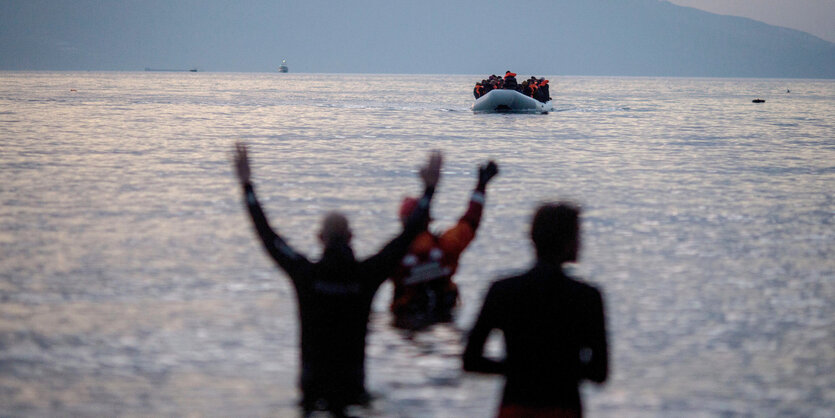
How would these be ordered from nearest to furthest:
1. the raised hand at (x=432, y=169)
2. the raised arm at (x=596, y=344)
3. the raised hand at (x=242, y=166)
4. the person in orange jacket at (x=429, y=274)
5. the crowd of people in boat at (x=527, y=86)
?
the raised arm at (x=596, y=344) → the raised hand at (x=432, y=169) → the raised hand at (x=242, y=166) → the person in orange jacket at (x=429, y=274) → the crowd of people in boat at (x=527, y=86)

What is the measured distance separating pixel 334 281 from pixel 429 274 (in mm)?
2838

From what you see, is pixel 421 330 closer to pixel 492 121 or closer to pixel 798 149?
pixel 798 149

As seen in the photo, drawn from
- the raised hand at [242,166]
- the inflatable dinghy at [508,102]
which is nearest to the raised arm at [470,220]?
the raised hand at [242,166]

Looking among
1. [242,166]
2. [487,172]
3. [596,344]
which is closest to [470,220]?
[487,172]

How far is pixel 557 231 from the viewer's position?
12.3ft

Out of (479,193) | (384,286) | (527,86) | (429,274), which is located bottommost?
(384,286)

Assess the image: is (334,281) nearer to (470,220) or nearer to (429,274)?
(470,220)

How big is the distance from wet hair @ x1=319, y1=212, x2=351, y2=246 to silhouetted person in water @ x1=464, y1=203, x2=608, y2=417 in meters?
1.64

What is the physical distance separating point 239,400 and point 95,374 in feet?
4.22

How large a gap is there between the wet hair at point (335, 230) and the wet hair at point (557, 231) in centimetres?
174

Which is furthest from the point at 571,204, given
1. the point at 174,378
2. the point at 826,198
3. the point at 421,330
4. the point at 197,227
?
the point at 826,198

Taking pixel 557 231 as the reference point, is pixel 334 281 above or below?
below

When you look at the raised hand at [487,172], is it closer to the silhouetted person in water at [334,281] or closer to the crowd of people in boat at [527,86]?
the silhouetted person in water at [334,281]

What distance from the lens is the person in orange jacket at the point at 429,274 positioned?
7168 mm
